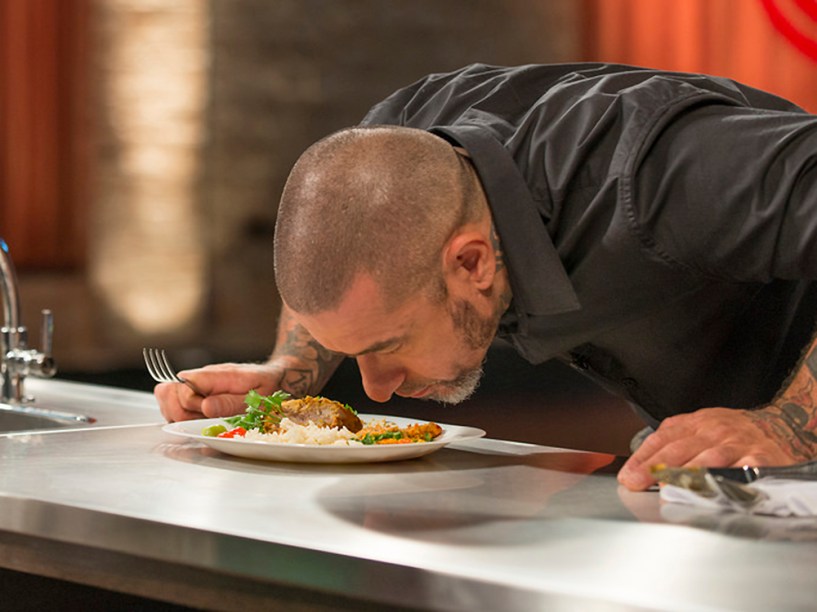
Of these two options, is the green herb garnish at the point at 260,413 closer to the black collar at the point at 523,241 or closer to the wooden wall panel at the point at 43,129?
the black collar at the point at 523,241

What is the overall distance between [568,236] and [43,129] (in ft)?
15.4

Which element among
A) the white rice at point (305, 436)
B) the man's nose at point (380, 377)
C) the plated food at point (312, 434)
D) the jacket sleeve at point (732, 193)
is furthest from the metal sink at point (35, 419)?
the jacket sleeve at point (732, 193)

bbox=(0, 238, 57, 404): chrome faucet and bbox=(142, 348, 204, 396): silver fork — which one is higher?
bbox=(142, 348, 204, 396): silver fork

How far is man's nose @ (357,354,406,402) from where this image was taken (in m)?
1.51

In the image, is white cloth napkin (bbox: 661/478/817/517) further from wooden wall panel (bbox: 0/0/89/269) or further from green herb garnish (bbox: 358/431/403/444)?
wooden wall panel (bbox: 0/0/89/269)

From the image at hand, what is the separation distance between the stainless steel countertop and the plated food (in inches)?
Result: 0.8

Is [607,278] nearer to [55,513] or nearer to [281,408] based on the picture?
[281,408]

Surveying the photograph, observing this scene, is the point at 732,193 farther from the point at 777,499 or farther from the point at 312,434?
the point at 312,434

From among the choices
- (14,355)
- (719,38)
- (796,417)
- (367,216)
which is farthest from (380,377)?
(719,38)

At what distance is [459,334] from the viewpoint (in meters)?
1.54

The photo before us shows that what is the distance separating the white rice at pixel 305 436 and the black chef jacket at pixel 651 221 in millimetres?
264

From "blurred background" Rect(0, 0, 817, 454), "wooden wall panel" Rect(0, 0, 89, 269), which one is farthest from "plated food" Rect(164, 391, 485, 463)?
"wooden wall panel" Rect(0, 0, 89, 269)

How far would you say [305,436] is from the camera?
155 centimetres

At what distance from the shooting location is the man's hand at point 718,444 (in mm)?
1322
